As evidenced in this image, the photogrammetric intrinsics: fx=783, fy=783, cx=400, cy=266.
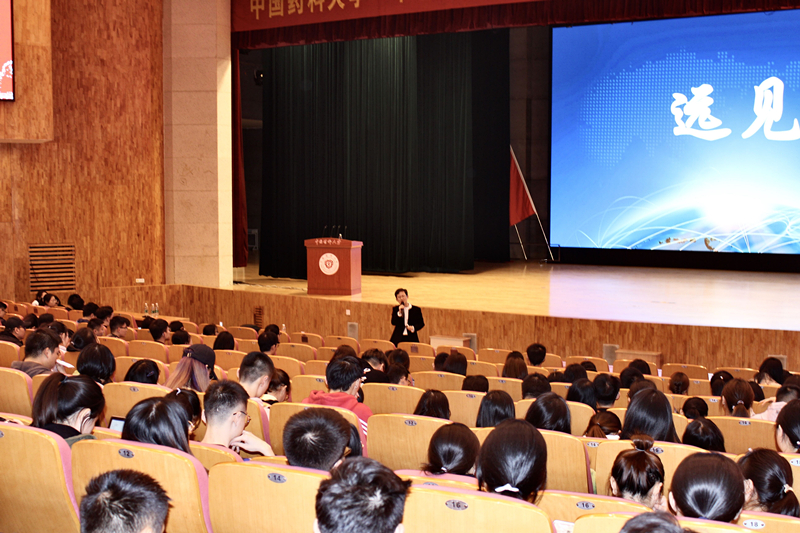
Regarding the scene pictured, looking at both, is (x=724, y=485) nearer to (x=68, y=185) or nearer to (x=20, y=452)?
(x=20, y=452)

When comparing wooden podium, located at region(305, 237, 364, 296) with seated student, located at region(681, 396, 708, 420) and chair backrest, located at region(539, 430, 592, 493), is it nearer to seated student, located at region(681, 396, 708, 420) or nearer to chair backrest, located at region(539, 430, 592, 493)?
seated student, located at region(681, 396, 708, 420)

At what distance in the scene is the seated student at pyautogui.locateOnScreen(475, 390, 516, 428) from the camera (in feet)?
10.6

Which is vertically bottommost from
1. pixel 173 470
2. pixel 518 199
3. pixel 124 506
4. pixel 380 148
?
pixel 173 470

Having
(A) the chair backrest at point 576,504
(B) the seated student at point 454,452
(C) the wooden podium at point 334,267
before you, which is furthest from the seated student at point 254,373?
(C) the wooden podium at point 334,267

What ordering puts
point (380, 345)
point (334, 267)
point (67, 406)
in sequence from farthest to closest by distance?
1. point (334, 267)
2. point (380, 345)
3. point (67, 406)

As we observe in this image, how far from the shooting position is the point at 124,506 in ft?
5.11

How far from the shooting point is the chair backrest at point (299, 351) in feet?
21.7

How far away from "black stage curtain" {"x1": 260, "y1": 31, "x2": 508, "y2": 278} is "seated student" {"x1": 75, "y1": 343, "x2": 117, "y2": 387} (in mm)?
10959

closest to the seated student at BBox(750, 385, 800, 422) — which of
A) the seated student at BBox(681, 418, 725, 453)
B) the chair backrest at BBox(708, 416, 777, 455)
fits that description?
the chair backrest at BBox(708, 416, 777, 455)

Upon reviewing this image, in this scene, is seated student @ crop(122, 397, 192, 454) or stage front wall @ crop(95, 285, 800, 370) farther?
stage front wall @ crop(95, 285, 800, 370)

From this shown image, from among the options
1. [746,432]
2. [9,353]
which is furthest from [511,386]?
[9,353]

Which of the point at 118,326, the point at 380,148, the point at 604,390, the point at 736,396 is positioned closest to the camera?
the point at 736,396

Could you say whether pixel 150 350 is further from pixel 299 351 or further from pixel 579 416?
pixel 579 416

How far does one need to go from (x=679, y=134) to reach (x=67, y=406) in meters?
12.8
